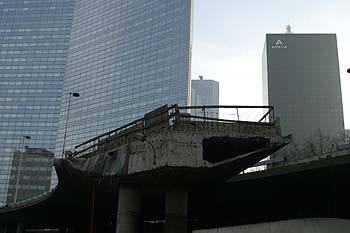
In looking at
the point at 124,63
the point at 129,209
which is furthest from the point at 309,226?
the point at 124,63

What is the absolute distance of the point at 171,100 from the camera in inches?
5433

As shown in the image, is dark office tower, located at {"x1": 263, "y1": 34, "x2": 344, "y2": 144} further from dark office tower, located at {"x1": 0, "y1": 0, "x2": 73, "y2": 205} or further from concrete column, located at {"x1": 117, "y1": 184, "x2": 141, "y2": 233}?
concrete column, located at {"x1": 117, "y1": 184, "x2": 141, "y2": 233}

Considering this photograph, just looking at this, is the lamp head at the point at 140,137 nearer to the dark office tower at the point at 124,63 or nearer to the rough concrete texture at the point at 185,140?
the rough concrete texture at the point at 185,140

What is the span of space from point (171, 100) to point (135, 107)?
14655 mm

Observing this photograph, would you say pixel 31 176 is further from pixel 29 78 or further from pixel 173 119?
pixel 173 119

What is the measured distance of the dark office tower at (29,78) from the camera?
17262cm

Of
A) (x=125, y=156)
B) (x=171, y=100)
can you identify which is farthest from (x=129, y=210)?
(x=171, y=100)

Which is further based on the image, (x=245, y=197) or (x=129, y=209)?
(x=245, y=197)

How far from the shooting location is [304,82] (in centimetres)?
16800

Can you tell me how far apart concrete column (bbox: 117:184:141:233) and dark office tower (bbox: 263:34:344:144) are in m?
127

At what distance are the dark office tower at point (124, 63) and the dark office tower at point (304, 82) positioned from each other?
134ft

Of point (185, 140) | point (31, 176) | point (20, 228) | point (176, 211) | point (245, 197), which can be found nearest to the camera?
point (185, 140)

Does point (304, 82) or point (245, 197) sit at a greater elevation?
point (304, 82)

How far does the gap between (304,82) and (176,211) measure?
151498 mm
